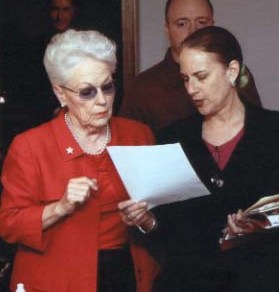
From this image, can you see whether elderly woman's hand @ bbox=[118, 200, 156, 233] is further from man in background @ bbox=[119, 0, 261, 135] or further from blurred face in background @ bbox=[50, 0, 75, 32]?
blurred face in background @ bbox=[50, 0, 75, 32]

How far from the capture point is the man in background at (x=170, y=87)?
372 centimetres

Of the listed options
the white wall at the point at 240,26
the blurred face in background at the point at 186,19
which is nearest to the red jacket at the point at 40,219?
the blurred face in background at the point at 186,19

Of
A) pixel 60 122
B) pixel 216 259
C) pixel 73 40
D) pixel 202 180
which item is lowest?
pixel 216 259

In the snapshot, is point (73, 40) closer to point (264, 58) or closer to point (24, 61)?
point (24, 61)

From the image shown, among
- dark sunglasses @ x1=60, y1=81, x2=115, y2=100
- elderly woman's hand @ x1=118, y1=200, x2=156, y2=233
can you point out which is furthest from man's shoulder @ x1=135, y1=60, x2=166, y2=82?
elderly woman's hand @ x1=118, y1=200, x2=156, y2=233

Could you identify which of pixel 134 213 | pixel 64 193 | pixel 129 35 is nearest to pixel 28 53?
pixel 129 35

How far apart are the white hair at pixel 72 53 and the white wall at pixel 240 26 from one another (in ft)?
6.63

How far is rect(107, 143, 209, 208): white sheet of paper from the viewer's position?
283 cm

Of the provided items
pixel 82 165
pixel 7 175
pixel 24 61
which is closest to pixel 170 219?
pixel 82 165

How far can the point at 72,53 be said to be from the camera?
299 cm

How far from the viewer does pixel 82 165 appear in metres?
3.07

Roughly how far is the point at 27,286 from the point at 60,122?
60 cm

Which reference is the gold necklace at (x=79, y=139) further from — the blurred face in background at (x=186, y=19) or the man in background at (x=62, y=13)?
the man in background at (x=62, y=13)

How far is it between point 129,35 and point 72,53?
2024 millimetres
